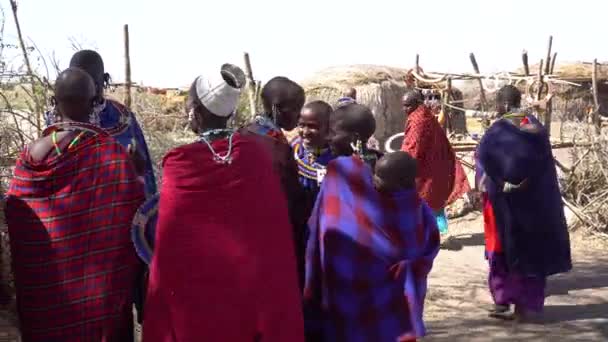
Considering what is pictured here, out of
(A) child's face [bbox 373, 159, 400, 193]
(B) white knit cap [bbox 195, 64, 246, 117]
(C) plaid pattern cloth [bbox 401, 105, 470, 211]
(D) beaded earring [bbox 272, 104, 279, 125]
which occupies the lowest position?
(C) plaid pattern cloth [bbox 401, 105, 470, 211]

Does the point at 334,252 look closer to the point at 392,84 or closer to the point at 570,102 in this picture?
the point at 392,84

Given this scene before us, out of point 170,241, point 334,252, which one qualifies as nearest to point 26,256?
point 170,241

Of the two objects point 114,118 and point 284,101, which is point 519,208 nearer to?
point 284,101

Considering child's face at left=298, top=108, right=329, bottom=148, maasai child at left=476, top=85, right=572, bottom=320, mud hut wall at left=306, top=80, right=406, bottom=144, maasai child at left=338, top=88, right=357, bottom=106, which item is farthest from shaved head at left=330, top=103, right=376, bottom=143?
mud hut wall at left=306, top=80, right=406, bottom=144

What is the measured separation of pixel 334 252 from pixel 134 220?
2.95 feet

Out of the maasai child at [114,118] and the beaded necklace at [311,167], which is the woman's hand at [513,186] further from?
the maasai child at [114,118]

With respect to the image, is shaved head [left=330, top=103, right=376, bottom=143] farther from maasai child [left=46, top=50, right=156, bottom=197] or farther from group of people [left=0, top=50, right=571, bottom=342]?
maasai child [left=46, top=50, right=156, bottom=197]

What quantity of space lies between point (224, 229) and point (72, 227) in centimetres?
70

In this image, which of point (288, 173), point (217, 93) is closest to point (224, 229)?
point (217, 93)

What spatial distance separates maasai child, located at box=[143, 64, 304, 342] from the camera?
2.94 metres

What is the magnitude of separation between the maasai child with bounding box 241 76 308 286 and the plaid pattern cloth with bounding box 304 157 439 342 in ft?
0.44

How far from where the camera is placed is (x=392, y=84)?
15.5 meters

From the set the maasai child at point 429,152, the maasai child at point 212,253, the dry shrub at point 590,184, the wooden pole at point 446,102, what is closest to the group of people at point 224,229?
the maasai child at point 212,253

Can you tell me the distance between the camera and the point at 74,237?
323cm
